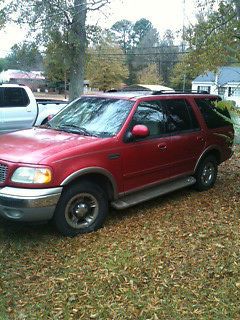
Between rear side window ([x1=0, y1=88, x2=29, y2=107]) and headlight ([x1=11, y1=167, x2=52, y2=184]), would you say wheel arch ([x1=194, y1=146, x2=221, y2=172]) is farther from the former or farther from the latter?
rear side window ([x1=0, y1=88, x2=29, y2=107])

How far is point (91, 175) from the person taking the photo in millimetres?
5055

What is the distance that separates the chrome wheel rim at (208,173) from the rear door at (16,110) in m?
5.44

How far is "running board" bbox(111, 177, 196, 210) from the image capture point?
17.6 feet

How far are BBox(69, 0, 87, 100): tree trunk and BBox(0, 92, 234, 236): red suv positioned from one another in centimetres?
979

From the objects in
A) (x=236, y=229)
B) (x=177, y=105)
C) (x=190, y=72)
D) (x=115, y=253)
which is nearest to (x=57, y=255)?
(x=115, y=253)

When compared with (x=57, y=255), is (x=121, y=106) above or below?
above

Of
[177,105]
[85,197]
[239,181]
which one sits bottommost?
[239,181]

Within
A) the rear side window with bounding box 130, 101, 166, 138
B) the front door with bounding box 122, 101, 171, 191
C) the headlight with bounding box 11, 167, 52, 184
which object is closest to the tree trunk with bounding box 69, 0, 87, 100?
the rear side window with bounding box 130, 101, 166, 138

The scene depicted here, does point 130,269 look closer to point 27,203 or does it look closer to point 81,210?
point 81,210

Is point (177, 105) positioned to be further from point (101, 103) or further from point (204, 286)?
point (204, 286)

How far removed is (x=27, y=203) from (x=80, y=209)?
2.51 feet

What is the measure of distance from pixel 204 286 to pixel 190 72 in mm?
7891

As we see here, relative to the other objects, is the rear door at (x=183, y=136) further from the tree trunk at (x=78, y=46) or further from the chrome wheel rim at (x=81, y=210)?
the tree trunk at (x=78, y=46)

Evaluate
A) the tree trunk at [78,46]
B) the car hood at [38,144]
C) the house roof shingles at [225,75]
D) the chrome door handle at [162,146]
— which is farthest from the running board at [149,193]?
the tree trunk at [78,46]
